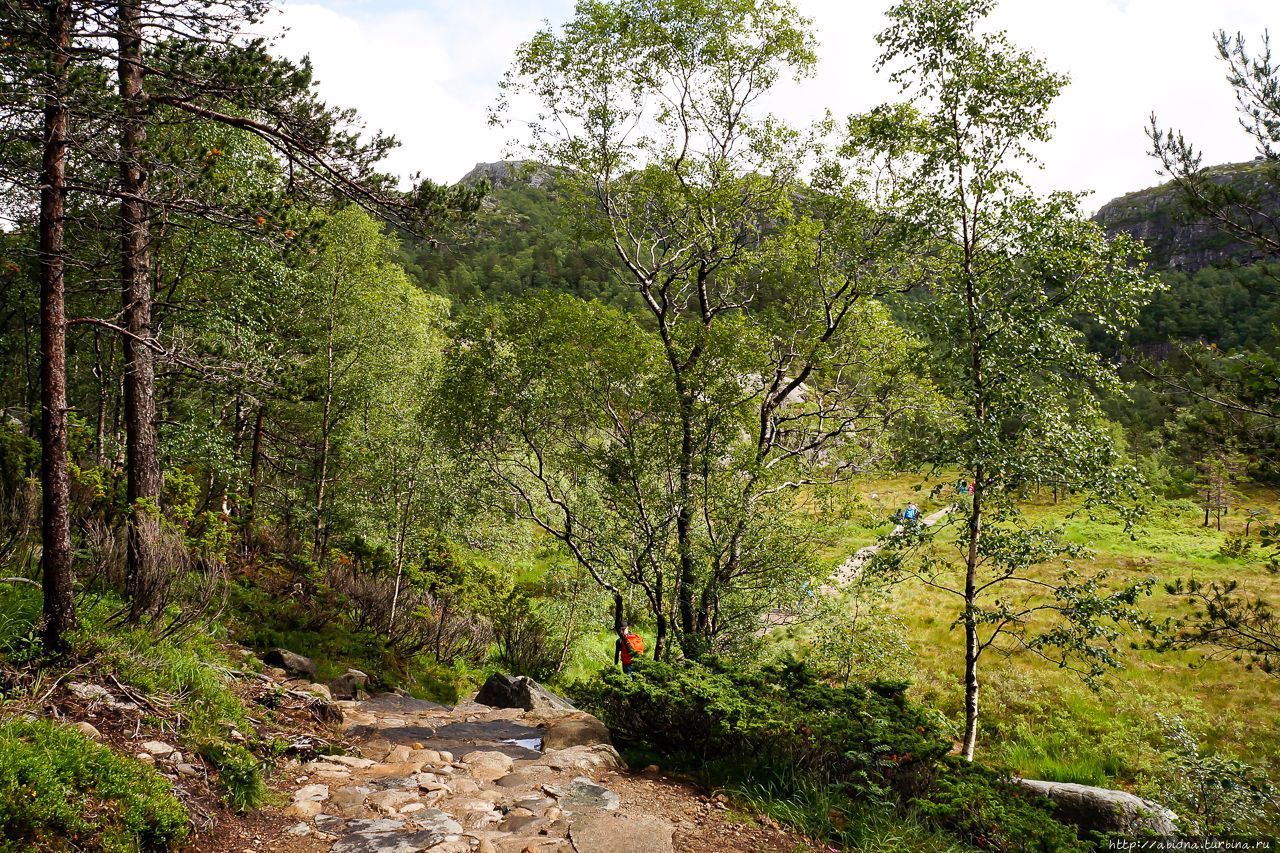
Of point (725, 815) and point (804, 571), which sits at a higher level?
point (804, 571)

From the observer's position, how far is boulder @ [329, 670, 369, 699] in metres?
10.3

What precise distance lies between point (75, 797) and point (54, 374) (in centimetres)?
329

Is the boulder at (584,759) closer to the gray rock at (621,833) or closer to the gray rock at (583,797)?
the gray rock at (583,797)

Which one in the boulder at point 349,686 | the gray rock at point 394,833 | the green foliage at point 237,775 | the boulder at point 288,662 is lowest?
the boulder at point 349,686

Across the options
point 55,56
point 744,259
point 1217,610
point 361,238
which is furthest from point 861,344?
point 361,238

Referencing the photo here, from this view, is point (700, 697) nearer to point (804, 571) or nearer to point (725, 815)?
point (725, 815)

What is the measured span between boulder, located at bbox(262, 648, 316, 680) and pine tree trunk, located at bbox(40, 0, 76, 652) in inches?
184

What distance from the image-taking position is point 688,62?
1275 cm

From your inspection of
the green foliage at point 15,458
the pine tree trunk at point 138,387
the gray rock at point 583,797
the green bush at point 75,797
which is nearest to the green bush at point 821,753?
the gray rock at point 583,797

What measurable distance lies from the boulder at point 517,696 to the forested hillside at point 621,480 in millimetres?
69

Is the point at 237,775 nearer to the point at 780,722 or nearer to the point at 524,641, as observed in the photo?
the point at 780,722

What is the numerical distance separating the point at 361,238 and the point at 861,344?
1498 cm

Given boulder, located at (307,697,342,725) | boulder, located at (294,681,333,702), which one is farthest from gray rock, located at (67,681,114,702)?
boulder, located at (294,681,333,702)

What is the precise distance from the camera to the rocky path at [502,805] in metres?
4.87
